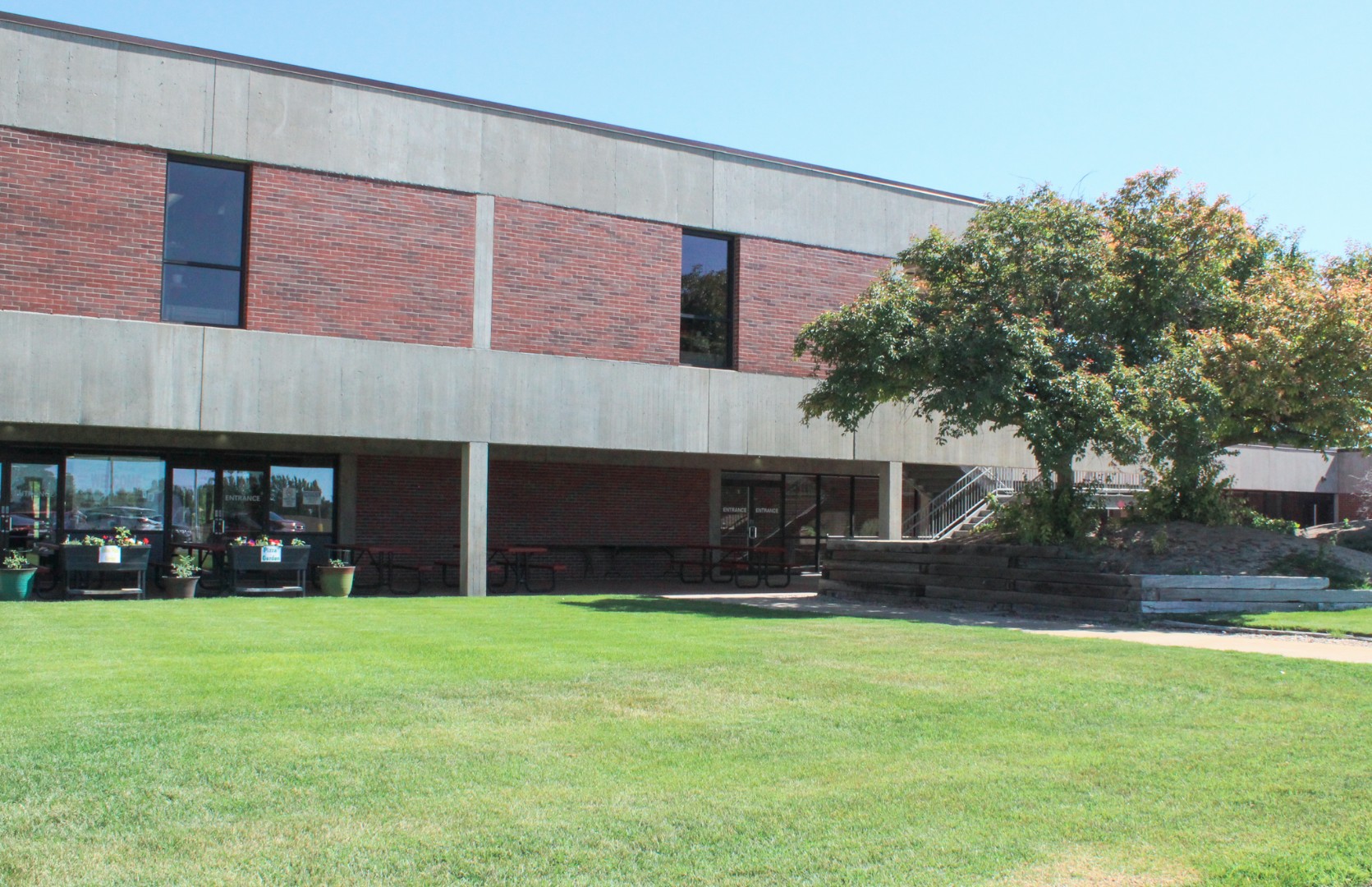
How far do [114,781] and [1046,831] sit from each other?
4.22 m

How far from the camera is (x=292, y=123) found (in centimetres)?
1769

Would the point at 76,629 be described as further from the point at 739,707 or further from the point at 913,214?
the point at 913,214

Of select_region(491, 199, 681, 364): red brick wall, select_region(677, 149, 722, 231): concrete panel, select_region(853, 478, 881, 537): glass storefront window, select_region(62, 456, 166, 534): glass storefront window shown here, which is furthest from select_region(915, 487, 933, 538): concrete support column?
select_region(62, 456, 166, 534): glass storefront window

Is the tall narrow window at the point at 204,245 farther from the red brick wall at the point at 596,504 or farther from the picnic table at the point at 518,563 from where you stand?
the red brick wall at the point at 596,504

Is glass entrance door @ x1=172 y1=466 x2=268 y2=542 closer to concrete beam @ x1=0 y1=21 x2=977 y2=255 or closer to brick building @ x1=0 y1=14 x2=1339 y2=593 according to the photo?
brick building @ x1=0 y1=14 x2=1339 y2=593

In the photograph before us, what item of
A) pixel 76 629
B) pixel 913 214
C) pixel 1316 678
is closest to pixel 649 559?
pixel 913 214

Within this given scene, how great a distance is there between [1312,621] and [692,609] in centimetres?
760

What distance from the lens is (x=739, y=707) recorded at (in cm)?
788

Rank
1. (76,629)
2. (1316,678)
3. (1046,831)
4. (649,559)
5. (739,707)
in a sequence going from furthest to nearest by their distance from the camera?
(649,559) → (76,629) → (1316,678) → (739,707) → (1046,831)

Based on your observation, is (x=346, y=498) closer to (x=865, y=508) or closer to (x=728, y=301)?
(x=728, y=301)

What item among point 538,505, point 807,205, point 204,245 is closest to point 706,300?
point 807,205

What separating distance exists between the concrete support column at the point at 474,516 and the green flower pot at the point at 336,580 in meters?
1.74

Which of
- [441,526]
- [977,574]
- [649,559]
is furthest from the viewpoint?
[649,559]

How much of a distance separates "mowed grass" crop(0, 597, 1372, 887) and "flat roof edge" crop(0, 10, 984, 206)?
9.55 metres
